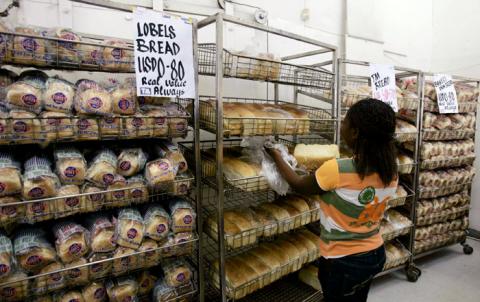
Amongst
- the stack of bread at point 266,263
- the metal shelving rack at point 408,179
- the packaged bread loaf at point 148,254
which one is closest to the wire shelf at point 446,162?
the metal shelving rack at point 408,179

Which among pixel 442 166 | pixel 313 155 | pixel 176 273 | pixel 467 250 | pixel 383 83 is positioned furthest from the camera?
pixel 467 250

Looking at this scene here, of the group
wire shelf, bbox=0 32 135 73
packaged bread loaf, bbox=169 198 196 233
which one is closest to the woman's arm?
packaged bread loaf, bbox=169 198 196 233

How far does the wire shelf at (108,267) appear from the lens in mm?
1283

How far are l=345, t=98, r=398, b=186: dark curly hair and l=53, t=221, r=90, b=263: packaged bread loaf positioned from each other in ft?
4.27

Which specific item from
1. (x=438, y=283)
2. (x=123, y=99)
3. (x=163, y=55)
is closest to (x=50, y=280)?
(x=123, y=99)

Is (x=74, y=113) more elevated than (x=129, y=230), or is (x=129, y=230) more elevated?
(x=74, y=113)

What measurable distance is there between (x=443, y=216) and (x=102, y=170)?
3299 millimetres

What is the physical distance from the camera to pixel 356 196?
1.34 m

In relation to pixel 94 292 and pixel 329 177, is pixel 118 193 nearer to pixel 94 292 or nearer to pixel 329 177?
pixel 94 292

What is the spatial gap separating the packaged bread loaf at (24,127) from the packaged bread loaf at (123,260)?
64 centimetres

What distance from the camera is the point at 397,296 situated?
2.57 meters

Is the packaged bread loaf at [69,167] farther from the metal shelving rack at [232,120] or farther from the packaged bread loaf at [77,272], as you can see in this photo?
the metal shelving rack at [232,120]

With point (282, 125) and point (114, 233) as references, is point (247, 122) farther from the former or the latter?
point (114, 233)

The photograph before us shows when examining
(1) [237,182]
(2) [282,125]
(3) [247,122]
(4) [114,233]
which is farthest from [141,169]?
(2) [282,125]
